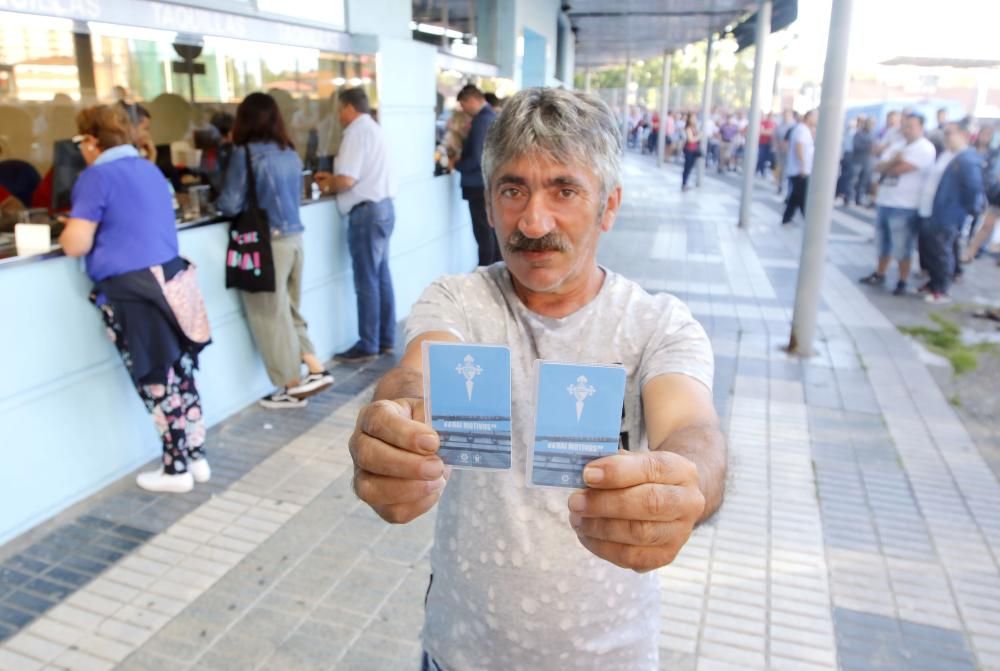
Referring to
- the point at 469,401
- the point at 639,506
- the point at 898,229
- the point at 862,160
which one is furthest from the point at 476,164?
the point at 862,160

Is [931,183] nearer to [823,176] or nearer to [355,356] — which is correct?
[823,176]

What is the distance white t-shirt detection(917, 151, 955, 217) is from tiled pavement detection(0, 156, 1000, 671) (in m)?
3.80

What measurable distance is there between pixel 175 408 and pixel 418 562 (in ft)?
4.90

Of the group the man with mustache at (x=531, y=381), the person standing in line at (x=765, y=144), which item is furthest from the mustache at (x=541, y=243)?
the person standing in line at (x=765, y=144)

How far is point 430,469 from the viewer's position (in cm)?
113

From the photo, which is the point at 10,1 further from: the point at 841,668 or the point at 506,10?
the point at 506,10

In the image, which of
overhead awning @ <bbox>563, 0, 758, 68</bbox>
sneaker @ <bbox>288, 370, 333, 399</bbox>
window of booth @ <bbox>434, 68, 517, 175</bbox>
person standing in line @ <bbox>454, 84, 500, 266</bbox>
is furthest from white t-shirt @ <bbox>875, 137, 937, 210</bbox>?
sneaker @ <bbox>288, 370, 333, 399</bbox>

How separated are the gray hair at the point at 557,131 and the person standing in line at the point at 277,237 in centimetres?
350

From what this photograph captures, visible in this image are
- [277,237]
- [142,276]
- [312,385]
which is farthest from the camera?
[312,385]

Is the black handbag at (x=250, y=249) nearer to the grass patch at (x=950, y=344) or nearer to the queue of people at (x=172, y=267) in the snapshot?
the queue of people at (x=172, y=267)

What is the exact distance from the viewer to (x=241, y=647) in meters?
2.81

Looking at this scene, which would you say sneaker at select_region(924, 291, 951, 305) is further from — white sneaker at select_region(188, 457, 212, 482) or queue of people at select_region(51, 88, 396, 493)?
white sneaker at select_region(188, 457, 212, 482)

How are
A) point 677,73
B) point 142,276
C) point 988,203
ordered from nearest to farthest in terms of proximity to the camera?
point 142,276, point 988,203, point 677,73

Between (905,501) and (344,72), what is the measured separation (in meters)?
5.02
